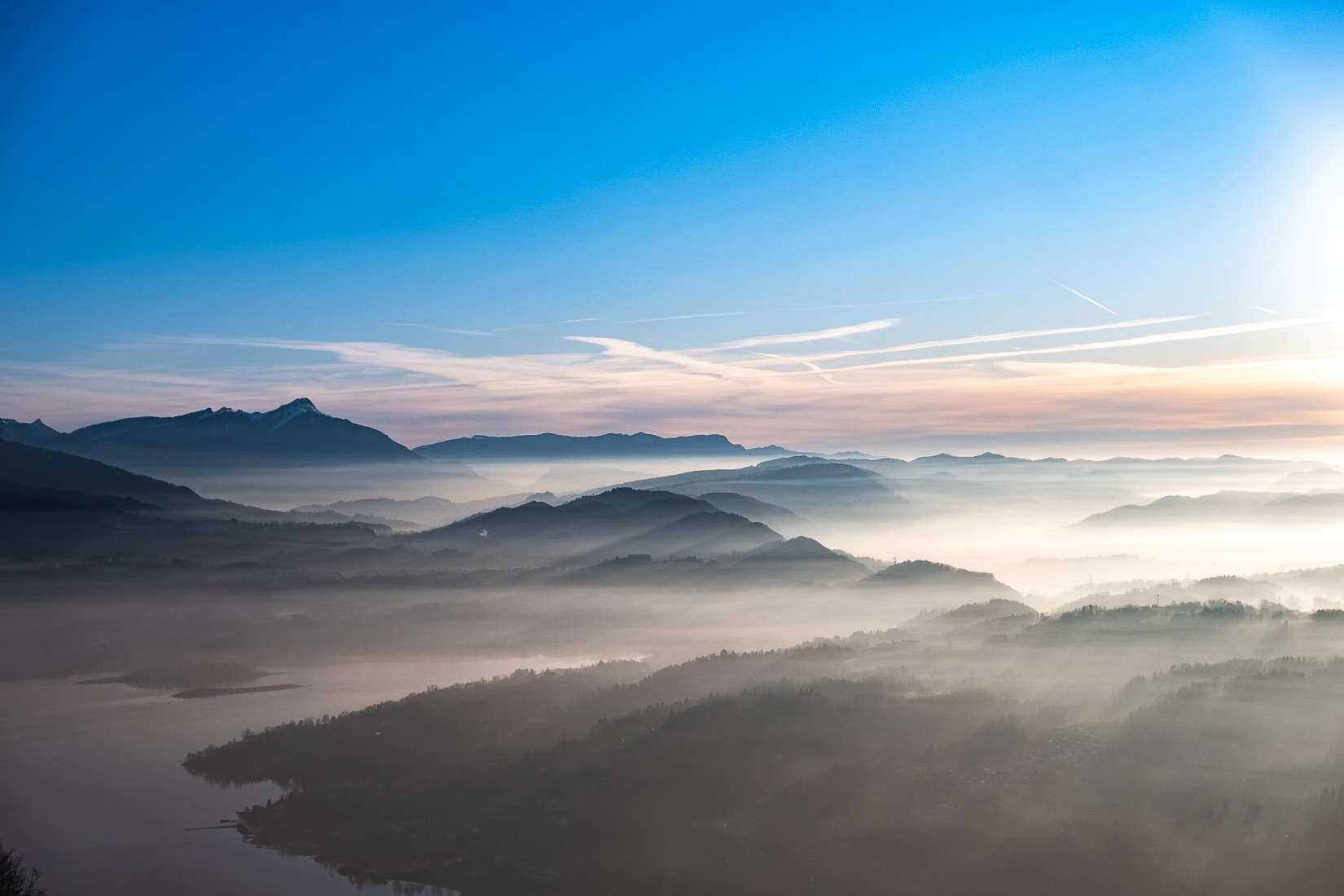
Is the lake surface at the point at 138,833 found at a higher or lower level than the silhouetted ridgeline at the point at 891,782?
lower

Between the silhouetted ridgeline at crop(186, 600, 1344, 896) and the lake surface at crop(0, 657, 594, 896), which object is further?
the lake surface at crop(0, 657, 594, 896)

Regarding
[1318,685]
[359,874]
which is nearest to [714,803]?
[359,874]

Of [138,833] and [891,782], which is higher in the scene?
[891,782]

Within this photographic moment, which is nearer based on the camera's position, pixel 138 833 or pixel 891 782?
pixel 891 782

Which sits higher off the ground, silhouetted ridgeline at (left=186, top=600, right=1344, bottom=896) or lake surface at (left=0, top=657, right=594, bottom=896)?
silhouetted ridgeline at (left=186, top=600, right=1344, bottom=896)

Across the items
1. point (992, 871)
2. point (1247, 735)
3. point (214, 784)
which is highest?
point (1247, 735)

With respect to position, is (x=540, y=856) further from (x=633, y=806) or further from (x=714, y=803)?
(x=714, y=803)

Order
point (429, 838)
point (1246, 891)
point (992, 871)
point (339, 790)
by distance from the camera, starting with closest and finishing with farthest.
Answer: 1. point (1246, 891)
2. point (992, 871)
3. point (429, 838)
4. point (339, 790)

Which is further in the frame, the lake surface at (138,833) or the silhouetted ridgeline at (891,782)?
the lake surface at (138,833)
